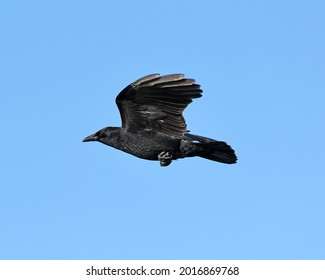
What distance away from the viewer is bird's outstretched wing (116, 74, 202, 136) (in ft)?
72.3

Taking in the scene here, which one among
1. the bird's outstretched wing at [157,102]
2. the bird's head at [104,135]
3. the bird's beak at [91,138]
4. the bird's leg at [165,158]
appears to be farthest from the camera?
the bird's beak at [91,138]

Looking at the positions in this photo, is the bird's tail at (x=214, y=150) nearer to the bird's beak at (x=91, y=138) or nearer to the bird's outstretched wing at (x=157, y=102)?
the bird's outstretched wing at (x=157, y=102)

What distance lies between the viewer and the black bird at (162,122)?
2209 cm

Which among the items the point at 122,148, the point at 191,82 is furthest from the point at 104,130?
the point at 191,82

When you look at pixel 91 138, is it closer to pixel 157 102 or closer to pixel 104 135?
pixel 104 135

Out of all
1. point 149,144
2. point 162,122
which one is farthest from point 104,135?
point 162,122

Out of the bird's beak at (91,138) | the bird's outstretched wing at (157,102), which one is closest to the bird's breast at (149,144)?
the bird's outstretched wing at (157,102)

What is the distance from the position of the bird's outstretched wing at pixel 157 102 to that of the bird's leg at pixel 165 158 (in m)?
0.39

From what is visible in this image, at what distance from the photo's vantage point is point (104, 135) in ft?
76.6

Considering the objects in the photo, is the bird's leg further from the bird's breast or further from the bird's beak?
the bird's beak

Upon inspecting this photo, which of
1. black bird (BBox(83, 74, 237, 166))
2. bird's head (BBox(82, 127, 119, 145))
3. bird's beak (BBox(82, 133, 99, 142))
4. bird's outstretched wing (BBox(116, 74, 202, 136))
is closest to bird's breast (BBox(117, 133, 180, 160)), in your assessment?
black bird (BBox(83, 74, 237, 166))

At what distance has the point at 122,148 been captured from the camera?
22859mm
